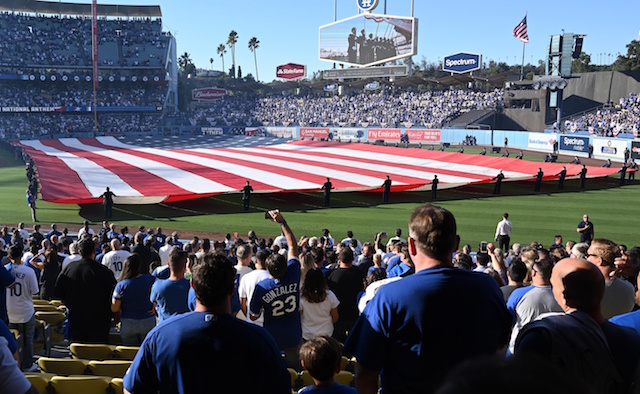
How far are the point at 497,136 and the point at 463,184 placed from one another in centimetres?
3111

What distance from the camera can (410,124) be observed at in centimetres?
6881

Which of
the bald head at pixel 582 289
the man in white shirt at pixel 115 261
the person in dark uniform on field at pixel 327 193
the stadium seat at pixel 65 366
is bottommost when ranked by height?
the person in dark uniform on field at pixel 327 193

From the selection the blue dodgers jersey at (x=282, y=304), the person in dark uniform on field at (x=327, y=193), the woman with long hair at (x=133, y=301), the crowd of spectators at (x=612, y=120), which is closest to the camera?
the blue dodgers jersey at (x=282, y=304)

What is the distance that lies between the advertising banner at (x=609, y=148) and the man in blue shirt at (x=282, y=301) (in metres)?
41.6

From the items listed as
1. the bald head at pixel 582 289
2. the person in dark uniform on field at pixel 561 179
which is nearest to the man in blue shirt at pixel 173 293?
the bald head at pixel 582 289

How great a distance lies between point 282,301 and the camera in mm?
6270

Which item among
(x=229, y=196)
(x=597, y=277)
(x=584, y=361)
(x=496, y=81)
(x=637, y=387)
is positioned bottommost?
(x=229, y=196)

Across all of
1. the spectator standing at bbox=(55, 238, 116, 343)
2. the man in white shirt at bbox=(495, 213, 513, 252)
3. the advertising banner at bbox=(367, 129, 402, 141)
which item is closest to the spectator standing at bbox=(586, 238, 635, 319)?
the spectator standing at bbox=(55, 238, 116, 343)

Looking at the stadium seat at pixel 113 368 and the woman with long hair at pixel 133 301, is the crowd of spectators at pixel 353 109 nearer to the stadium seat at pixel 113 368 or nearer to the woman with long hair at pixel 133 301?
the woman with long hair at pixel 133 301

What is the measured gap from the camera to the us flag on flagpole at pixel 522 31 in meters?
60.6

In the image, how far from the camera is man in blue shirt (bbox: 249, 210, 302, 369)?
6.19 metres

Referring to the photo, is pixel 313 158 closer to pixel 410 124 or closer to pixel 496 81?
pixel 410 124

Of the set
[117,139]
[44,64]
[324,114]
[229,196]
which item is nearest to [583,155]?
[229,196]

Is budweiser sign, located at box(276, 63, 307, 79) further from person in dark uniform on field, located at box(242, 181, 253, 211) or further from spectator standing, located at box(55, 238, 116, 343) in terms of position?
spectator standing, located at box(55, 238, 116, 343)
